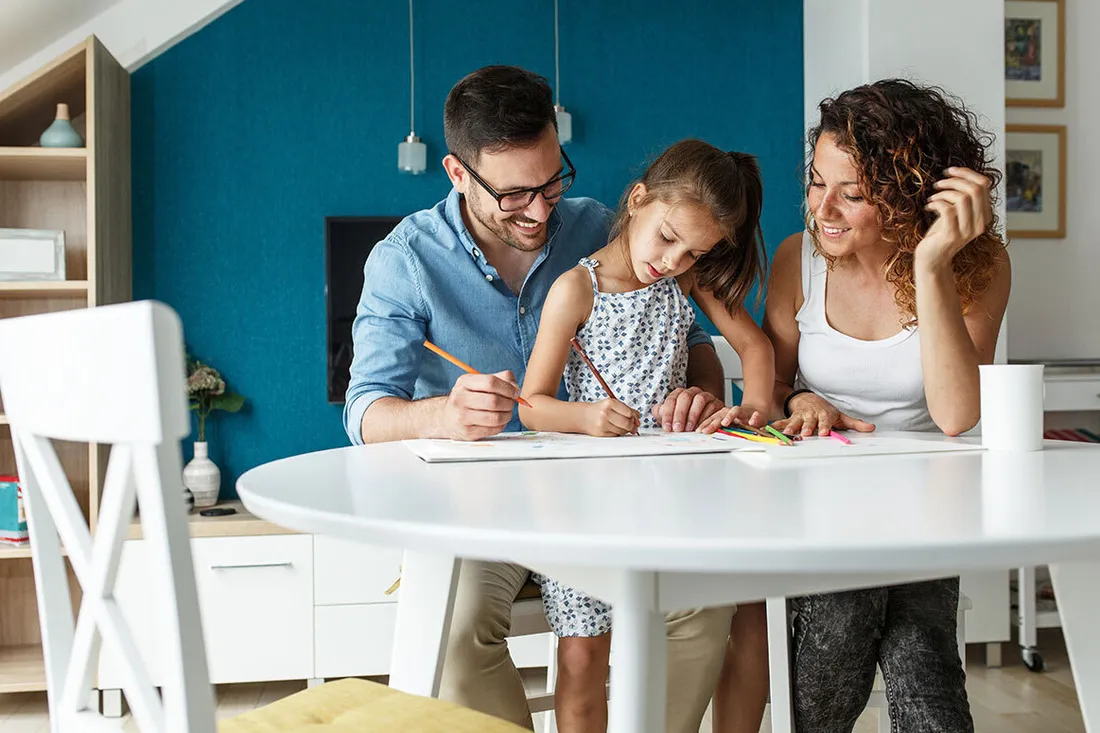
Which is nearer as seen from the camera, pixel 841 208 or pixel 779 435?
pixel 779 435

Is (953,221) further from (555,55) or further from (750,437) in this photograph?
(555,55)

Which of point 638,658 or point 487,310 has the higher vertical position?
point 487,310

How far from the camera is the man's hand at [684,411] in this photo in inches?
61.2

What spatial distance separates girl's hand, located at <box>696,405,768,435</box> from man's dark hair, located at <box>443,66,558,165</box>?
2.00 feet

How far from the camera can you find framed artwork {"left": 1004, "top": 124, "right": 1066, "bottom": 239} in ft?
11.9

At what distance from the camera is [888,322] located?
1.84 metres

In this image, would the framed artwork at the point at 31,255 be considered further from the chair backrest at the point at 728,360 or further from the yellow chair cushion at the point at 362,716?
the yellow chair cushion at the point at 362,716

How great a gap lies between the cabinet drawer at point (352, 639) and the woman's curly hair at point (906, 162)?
1.98m

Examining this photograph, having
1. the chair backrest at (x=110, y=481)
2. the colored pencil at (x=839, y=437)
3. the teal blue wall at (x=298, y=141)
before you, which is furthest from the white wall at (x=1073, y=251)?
the chair backrest at (x=110, y=481)

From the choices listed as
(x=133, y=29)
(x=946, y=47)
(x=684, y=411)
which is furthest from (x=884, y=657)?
(x=133, y=29)

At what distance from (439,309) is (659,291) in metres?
0.41

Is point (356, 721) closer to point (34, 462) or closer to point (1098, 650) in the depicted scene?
point (34, 462)

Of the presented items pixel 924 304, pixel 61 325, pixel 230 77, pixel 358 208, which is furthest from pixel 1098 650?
pixel 230 77

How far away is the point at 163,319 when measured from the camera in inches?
26.4
